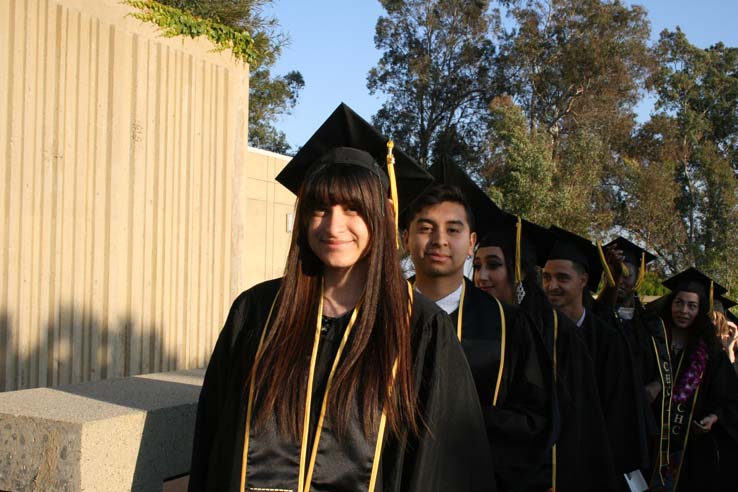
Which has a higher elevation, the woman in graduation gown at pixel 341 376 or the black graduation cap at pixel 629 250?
the black graduation cap at pixel 629 250

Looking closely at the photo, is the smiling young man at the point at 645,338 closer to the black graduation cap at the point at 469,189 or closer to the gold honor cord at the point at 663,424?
the gold honor cord at the point at 663,424

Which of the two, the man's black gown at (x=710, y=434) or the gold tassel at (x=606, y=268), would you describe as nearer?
the gold tassel at (x=606, y=268)

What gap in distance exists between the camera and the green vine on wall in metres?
7.42

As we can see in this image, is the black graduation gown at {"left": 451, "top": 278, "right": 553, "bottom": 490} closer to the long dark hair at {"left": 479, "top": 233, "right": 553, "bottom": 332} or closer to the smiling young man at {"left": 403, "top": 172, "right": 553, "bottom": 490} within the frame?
the smiling young man at {"left": 403, "top": 172, "right": 553, "bottom": 490}

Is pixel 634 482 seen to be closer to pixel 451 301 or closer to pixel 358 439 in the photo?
pixel 451 301

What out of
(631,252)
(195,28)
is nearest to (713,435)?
(631,252)

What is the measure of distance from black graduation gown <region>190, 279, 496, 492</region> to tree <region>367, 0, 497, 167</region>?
31883mm

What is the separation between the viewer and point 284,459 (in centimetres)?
223

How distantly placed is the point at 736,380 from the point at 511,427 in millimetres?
4451

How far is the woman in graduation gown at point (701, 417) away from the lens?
6.54 m

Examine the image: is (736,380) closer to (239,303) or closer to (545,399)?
(545,399)

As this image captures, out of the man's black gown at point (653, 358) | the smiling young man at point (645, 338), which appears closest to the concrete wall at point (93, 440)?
the smiling young man at point (645, 338)

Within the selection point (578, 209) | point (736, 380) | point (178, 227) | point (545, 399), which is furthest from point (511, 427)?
point (578, 209)

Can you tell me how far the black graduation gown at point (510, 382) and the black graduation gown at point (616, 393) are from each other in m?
1.61
